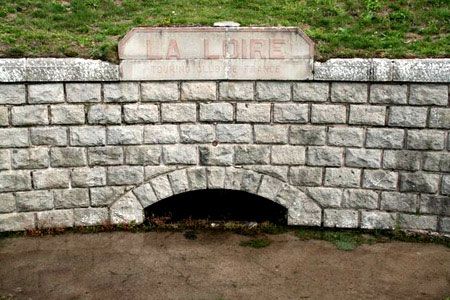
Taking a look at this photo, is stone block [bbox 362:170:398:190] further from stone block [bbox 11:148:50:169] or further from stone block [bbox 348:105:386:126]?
stone block [bbox 11:148:50:169]

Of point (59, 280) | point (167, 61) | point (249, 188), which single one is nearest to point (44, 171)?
point (59, 280)

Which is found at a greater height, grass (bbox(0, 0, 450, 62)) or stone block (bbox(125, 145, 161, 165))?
grass (bbox(0, 0, 450, 62))

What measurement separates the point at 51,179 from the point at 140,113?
1505 millimetres

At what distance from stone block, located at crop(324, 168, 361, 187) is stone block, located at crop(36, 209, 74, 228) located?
141 inches

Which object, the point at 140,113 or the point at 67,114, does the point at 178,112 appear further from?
the point at 67,114

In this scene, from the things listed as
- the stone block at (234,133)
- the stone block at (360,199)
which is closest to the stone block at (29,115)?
the stone block at (234,133)

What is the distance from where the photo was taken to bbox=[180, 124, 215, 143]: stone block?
289 inches

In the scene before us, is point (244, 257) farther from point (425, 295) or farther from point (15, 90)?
point (15, 90)

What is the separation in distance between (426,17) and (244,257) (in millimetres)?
5102

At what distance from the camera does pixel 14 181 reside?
285 inches

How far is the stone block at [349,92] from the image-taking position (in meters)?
7.18

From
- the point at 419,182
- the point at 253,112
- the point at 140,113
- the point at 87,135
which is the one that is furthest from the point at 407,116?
the point at 87,135

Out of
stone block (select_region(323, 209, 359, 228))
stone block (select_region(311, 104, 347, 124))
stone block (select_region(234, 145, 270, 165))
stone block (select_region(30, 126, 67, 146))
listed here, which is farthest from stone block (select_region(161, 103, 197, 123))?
stone block (select_region(323, 209, 359, 228))

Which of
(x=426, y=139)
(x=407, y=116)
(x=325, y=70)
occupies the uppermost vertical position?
(x=325, y=70)
